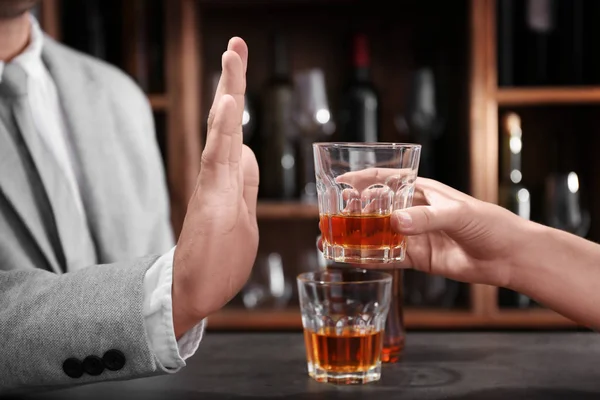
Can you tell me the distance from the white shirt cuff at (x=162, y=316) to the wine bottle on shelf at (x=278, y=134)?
1.16 meters

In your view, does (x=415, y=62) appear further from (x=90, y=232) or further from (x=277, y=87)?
(x=90, y=232)

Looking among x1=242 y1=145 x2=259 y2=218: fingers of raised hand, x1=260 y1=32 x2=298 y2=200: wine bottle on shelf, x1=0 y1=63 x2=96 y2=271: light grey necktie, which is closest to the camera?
x1=242 y1=145 x2=259 y2=218: fingers of raised hand

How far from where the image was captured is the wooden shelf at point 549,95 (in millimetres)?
1888

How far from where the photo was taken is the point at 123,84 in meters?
1.66

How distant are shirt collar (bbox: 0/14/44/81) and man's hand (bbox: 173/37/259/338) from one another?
27.2 inches

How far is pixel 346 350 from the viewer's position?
849 mm

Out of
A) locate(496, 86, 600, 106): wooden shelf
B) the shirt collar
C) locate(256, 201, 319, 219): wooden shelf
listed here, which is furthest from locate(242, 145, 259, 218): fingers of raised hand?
locate(496, 86, 600, 106): wooden shelf

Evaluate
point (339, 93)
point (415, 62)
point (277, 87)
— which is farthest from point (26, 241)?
point (415, 62)

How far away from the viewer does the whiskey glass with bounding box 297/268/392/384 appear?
0.85m

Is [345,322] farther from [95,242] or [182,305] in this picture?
[95,242]

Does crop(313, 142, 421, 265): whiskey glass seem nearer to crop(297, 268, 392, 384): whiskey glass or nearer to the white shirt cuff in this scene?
crop(297, 268, 392, 384): whiskey glass

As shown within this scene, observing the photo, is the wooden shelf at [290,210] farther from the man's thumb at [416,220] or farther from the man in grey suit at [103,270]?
the man's thumb at [416,220]

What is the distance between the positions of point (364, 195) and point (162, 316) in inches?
10.3

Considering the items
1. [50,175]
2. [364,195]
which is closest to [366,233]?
[364,195]
